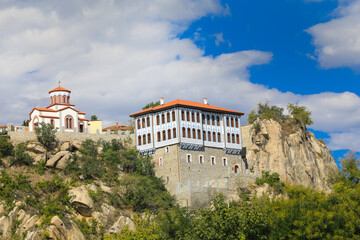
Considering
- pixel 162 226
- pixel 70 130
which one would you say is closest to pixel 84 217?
pixel 162 226

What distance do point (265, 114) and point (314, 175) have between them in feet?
37.1

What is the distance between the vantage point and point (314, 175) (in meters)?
79.7

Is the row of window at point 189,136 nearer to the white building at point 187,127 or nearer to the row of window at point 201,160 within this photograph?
the white building at point 187,127

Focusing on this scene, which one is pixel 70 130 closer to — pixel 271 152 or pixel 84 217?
pixel 84 217

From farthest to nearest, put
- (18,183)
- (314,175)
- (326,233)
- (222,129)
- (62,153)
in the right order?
(314,175) → (222,129) → (62,153) → (18,183) → (326,233)

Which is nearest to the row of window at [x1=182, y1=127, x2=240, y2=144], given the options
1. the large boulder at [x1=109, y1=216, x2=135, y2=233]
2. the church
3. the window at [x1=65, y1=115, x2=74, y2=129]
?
the large boulder at [x1=109, y1=216, x2=135, y2=233]

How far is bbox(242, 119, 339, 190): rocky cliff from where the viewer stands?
2990 inches

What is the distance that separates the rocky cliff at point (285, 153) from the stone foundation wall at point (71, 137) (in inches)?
686

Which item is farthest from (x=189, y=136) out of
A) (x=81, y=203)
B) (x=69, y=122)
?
(x=69, y=122)

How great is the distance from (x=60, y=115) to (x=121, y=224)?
22622 millimetres

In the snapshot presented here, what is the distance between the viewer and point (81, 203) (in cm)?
5881

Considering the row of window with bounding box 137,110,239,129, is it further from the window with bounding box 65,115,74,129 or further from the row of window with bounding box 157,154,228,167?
the window with bounding box 65,115,74,129

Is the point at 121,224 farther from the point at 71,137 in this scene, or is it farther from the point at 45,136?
the point at 71,137

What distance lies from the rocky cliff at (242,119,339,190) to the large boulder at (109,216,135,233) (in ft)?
71.8
